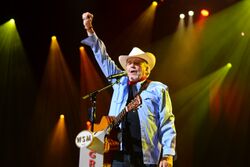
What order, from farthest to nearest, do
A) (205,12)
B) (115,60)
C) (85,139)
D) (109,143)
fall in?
(205,12) → (115,60) → (109,143) → (85,139)

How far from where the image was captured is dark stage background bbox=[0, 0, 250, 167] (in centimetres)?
748

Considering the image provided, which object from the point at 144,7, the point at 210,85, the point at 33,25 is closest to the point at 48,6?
the point at 33,25

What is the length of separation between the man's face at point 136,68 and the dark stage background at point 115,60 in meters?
4.26

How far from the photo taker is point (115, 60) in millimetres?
7625

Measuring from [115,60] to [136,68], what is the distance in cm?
441

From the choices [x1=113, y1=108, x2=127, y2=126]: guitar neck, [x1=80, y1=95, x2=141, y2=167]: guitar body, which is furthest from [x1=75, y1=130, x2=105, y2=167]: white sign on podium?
[x1=113, y1=108, x2=127, y2=126]: guitar neck

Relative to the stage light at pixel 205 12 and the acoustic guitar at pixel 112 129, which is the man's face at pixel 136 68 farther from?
the stage light at pixel 205 12

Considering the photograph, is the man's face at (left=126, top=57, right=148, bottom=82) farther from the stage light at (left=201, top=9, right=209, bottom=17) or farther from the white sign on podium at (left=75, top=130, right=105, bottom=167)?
the stage light at (left=201, top=9, right=209, bottom=17)

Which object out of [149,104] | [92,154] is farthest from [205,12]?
[92,154]

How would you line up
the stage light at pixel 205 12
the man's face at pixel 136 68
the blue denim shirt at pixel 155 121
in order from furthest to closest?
the stage light at pixel 205 12 → the man's face at pixel 136 68 → the blue denim shirt at pixel 155 121

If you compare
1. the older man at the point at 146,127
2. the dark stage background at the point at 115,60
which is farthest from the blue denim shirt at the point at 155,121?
the dark stage background at the point at 115,60

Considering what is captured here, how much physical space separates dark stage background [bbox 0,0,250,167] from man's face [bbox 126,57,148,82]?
4259 mm

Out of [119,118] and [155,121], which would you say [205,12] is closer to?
[155,121]

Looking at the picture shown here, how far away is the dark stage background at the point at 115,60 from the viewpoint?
7.48 metres
